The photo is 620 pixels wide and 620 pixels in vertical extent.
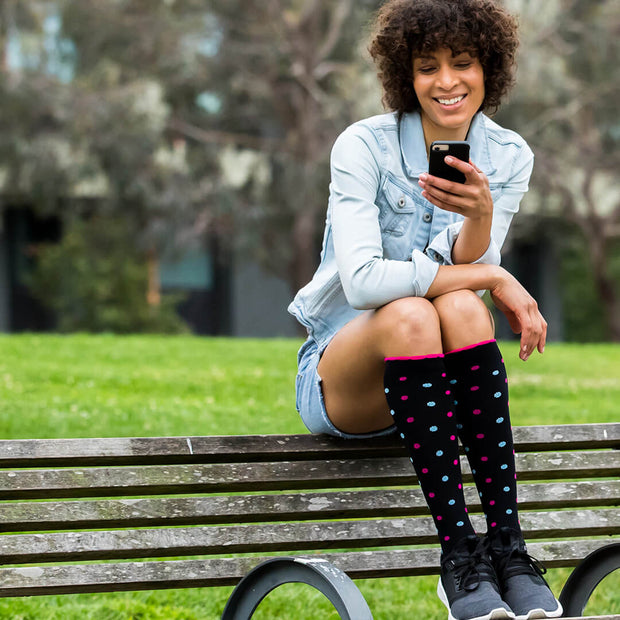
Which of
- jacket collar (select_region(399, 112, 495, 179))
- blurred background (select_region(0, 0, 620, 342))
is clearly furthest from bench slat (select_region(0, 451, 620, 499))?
blurred background (select_region(0, 0, 620, 342))

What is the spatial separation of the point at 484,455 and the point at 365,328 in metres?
0.39

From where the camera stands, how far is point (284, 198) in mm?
15211

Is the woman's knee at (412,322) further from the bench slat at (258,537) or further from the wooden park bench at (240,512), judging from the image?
the bench slat at (258,537)

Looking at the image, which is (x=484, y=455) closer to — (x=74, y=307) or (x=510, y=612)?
(x=510, y=612)

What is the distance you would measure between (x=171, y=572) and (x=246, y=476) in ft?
0.91

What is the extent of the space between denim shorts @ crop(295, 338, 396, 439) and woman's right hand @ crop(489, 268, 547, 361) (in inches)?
15.5

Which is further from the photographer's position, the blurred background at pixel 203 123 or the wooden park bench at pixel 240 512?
the blurred background at pixel 203 123

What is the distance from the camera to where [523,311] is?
2527 millimetres

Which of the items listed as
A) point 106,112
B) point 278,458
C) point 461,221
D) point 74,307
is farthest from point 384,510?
point 74,307

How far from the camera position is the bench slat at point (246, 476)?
2.38 meters

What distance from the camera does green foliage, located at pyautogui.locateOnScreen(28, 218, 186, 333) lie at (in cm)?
1583

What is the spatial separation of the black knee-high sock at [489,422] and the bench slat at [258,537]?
1.01 feet

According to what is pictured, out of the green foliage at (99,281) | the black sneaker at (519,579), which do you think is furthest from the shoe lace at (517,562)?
the green foliage at (99,281)

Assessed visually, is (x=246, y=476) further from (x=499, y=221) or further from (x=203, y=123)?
(x=203, y=123)
